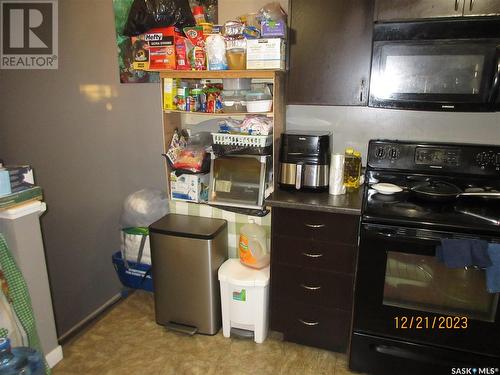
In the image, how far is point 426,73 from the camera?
6.01 ft

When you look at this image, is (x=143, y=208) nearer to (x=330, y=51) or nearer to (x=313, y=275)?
(x=313, y=275)

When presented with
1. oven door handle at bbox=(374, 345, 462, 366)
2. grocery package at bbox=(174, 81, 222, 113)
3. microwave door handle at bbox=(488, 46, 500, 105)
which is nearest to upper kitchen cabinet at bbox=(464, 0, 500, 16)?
microwave door handle at bbox=(488, 46, 500, 105)

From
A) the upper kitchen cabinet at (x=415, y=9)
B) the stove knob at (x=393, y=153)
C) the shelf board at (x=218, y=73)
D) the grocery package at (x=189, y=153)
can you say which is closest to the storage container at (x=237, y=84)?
the shelf board at (x=218, y=73)

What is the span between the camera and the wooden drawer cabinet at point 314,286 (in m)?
1.89

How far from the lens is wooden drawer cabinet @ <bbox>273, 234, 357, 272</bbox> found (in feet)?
6.06

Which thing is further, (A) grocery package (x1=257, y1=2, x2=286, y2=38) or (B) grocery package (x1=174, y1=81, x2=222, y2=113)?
(B) grocery package (x1=174, y1=81, x2=222, y2=113)

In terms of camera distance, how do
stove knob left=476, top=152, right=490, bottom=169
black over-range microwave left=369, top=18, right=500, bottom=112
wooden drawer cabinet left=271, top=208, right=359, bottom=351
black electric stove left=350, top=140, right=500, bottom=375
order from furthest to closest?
1. stove knob left=476, top=152, right=490, bottom=169
2. wooden drawer cabinet left=271, top=208, right=359, bottom=351
3. black over-range microwave left=369, top=18, right=500, bottom=112
4. black electric stove left=350, top=140, right=500, bottom=375

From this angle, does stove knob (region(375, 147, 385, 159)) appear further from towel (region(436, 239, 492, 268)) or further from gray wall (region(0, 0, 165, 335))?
gray wall (region(0, 0, 165, 335))

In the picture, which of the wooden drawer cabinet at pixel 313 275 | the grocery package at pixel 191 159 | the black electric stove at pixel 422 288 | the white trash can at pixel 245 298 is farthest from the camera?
the grocery package at pixel 191 159

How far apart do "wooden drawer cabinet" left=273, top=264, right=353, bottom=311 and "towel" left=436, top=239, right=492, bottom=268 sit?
1.58 ft

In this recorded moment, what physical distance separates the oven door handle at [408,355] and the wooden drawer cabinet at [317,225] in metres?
0.53

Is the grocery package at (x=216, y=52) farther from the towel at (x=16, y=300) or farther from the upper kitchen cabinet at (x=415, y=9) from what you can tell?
the towel at (x=16, y=300)

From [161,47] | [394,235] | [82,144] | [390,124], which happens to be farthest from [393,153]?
[82,144]

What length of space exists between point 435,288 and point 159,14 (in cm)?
202
